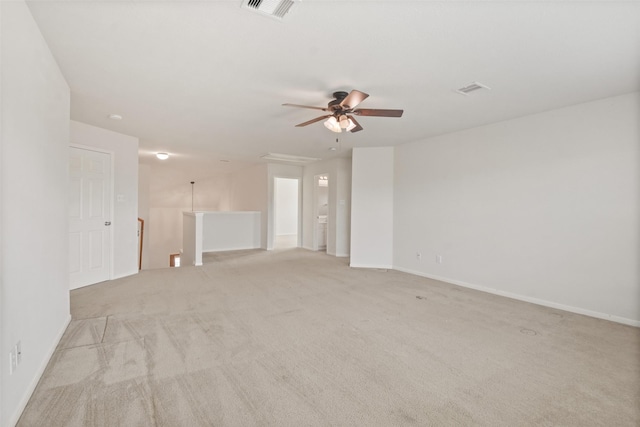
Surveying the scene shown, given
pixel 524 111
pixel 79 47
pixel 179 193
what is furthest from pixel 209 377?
pixel 179 193

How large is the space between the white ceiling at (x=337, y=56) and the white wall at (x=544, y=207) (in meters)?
0.41

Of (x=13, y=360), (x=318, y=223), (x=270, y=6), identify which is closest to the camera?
(x=13, y=360)

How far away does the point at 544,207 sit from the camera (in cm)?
364

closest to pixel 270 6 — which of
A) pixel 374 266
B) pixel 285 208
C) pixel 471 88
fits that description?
pixel 471 88

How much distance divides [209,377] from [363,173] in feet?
14.8

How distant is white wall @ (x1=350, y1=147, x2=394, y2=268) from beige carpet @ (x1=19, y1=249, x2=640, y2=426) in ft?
6.02

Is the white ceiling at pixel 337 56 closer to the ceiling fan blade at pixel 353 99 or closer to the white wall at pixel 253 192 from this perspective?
the ceiling fan blade at pixel 353 99

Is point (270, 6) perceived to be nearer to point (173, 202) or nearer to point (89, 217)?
point (89, 217)

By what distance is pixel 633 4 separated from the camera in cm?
175

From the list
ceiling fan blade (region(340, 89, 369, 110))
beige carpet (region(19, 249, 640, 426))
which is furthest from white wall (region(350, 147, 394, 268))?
ceiling fan blade (region(340, 89, 369, 110))

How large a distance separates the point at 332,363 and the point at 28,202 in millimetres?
2323

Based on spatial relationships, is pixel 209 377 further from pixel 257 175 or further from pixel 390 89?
pixel 257 175

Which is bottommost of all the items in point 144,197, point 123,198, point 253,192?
point 123,198

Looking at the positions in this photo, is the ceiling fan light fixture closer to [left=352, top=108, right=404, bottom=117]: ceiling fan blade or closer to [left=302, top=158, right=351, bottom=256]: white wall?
[left=352, top=108, right=404, bottom=117]: ceiling fan blade
